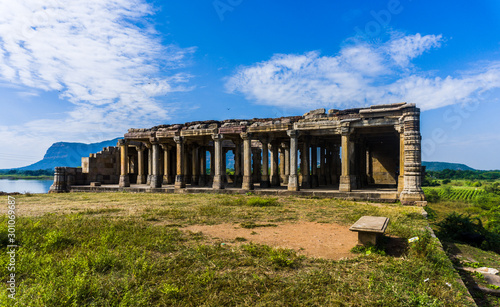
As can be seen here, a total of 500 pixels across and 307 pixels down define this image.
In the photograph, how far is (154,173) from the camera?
79.1 ft

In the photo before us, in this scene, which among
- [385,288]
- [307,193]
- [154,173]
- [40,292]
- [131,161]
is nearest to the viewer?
[40,292]

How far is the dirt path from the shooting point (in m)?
6.48

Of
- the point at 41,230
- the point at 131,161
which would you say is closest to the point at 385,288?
the point at 41,230

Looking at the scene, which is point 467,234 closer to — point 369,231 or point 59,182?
point 369,231

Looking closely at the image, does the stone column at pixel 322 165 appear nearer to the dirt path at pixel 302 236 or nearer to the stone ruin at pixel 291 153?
the stone ruin at pixel 291 153

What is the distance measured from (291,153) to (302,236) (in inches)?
A: 480

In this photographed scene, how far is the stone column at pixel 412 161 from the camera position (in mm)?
14887

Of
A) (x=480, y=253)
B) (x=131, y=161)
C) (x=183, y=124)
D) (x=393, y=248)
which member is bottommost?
(x=480, y=253)

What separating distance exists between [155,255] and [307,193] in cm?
1365

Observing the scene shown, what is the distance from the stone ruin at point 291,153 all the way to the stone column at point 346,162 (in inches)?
2.3

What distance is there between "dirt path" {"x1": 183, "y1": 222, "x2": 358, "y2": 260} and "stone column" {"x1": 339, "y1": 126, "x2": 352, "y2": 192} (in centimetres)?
887

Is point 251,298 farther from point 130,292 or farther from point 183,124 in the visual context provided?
point 183,124

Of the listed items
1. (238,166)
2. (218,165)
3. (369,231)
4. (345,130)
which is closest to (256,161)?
(238,166)

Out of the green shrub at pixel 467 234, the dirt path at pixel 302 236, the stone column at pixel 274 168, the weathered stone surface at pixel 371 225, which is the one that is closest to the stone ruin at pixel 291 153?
the stone column at pixel 274 168
